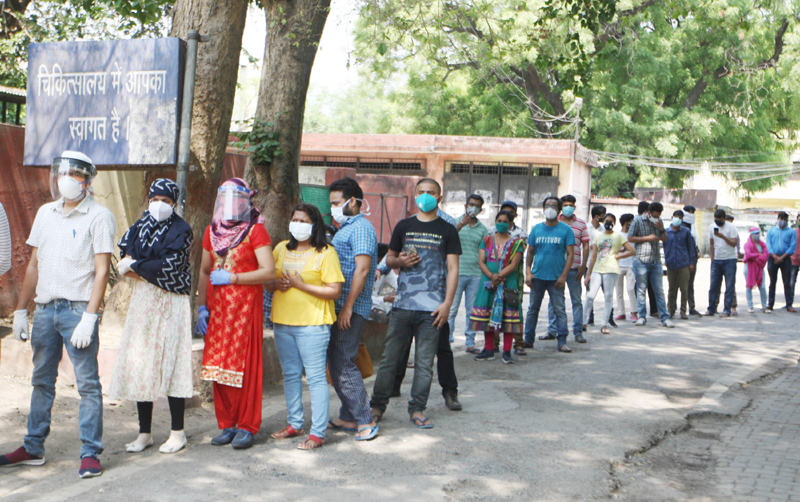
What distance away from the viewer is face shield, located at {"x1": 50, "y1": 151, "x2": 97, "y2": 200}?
4469 mm

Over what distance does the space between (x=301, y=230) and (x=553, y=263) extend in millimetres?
4890

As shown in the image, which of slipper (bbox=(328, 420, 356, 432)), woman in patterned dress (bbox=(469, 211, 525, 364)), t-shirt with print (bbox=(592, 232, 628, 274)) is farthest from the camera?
t-shirt with print (bbox=(592, 232, 628, 274))

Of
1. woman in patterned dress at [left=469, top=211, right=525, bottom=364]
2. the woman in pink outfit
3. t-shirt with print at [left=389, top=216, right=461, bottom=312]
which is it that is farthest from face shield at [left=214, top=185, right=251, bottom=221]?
the woman in pink outfit

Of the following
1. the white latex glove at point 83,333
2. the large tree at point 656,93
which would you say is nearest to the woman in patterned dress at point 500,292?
the white latex glove at point 83,333

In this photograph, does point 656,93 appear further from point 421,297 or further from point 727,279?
point 421,297

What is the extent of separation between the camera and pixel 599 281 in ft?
36.6

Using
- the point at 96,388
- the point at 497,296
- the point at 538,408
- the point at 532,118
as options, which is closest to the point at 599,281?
the point at 497,296

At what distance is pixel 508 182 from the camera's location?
85.7 feet

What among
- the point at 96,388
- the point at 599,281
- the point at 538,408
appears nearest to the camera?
the point at 96,388

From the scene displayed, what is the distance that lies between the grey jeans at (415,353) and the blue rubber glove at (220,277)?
1405 millimetres

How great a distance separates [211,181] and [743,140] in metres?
28.6

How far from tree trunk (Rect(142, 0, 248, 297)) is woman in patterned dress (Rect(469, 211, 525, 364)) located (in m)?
3.14

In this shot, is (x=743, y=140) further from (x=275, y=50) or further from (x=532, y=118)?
(x=275, y=50)

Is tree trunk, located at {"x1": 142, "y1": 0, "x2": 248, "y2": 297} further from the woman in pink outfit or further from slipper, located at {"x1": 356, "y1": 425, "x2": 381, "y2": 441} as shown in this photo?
the woman in pink outfit
